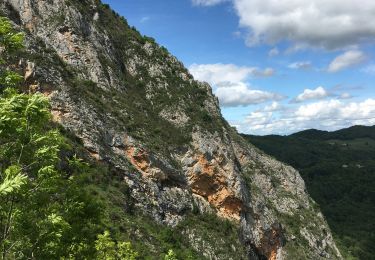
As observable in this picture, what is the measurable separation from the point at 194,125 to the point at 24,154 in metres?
73.8

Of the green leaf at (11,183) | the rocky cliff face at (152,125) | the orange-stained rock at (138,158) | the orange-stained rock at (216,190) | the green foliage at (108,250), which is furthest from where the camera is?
the orange-stained rock at (216,190)

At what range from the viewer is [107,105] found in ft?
250

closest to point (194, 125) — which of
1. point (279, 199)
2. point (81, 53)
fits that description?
point (81, 53)

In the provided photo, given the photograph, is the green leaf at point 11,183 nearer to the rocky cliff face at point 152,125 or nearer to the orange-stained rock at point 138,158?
the rocky cliff face at point 152,125

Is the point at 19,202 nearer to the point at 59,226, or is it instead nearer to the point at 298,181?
the point at 59,226

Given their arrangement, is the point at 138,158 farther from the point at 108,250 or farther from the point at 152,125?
the point at 108,250

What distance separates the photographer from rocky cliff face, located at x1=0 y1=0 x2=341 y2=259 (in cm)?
6712

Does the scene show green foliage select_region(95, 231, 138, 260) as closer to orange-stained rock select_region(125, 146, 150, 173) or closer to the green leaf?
the green leaf

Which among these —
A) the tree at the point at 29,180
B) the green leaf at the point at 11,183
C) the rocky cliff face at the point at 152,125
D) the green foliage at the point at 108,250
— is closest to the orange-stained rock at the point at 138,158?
the rocky cliff face at the point at 152,125

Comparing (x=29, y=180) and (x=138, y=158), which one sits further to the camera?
(x=138, y=158)

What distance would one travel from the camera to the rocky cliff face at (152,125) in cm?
6712

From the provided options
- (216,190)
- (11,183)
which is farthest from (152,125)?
(11,183)

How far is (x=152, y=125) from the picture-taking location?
83188mm

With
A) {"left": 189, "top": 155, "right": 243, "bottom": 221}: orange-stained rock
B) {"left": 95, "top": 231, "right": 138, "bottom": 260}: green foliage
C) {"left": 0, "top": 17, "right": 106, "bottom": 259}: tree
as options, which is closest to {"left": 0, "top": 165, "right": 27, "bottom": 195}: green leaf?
{"left": 0, "top": 17, "right": 106, "bottom": 259}: tree
